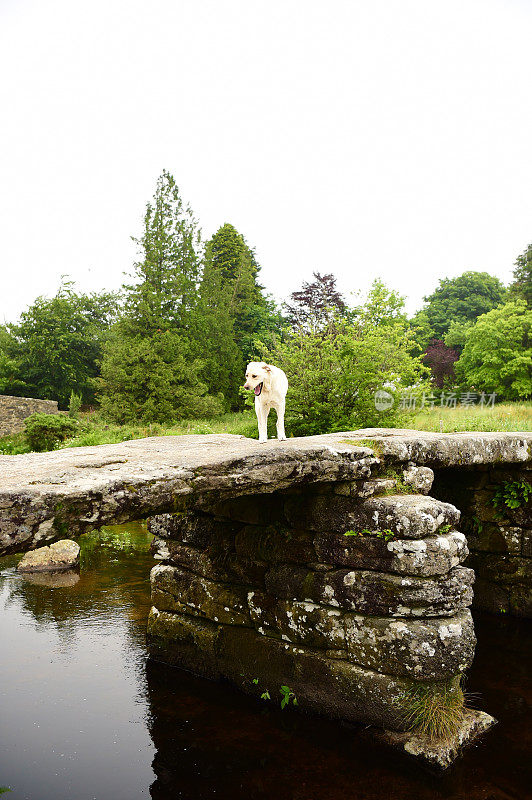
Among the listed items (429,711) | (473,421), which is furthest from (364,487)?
(473,421)

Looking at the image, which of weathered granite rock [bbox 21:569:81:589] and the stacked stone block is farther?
weathered granite rock [bbox 21:569:81:589]

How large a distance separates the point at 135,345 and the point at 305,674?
20.8 m

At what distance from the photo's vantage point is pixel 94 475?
3.45 meters

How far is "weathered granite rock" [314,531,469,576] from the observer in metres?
4.23

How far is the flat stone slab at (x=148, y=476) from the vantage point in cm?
295

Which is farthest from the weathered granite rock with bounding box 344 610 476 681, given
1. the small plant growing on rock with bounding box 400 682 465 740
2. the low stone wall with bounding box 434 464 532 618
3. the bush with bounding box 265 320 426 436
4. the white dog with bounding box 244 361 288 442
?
the bush with bounding box 265 320 426 436

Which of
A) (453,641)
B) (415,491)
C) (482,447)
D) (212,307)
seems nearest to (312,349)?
(482,447)

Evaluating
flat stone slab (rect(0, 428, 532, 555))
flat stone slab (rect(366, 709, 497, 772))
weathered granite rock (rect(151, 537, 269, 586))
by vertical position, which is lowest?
flat stone slab (rect(366, 709, 497, 772))

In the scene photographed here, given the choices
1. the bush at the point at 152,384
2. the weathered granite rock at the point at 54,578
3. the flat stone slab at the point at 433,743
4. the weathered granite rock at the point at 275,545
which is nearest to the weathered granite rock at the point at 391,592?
the weathered granite rock at the point at 275,545

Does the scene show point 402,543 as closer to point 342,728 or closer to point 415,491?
point 415,491

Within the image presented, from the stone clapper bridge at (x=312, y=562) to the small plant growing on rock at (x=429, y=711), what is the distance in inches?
0.6

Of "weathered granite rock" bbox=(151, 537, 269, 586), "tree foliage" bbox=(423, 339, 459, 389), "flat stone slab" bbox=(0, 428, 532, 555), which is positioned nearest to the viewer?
"flat stone slab" bbox=(0, 428, 532, 555)

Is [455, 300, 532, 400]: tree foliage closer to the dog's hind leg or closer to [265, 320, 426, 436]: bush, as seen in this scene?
[265, 320, 426, 436]: bush

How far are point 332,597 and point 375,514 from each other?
875 mm
